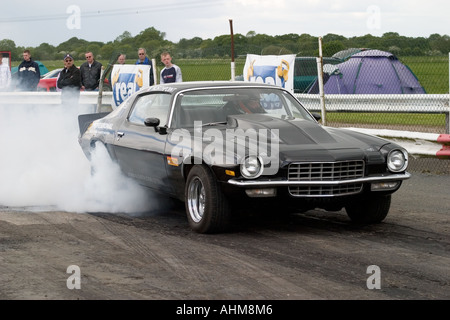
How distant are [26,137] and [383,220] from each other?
7.12 meters

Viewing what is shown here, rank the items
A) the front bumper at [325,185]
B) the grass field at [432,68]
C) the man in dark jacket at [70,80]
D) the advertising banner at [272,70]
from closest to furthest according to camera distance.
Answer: the front bumper at [325,185], the grass field at [432,68], the advertising banner at [272,70], the man in dark jacket at [70,80]

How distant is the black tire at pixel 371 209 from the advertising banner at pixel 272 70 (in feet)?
20.4

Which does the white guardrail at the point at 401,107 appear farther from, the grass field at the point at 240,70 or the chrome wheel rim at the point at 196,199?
the chrome wheel rim at the point at 196,199

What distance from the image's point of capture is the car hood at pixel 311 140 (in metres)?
6.94

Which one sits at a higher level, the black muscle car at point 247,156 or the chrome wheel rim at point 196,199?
the black muscle car at point 247,156

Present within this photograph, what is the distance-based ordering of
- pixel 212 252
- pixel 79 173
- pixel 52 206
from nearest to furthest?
pixel 212 252 < pixel 52 206 < pixel 79 173

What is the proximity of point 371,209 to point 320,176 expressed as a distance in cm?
95

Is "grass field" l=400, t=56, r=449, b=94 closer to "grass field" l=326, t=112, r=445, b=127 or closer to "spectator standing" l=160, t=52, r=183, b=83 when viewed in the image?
"grass field" l=326, t=112, r=445, b=127

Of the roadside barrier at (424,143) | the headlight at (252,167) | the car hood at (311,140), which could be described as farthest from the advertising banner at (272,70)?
the headlight at (252,167)

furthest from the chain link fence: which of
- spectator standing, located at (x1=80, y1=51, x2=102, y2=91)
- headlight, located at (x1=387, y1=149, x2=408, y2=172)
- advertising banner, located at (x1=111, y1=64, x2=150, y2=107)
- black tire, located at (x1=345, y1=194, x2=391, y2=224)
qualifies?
headlight, located at (x1=387, y1=149, x2=408, y2=172)

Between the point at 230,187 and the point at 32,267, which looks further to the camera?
the point at 230,187
